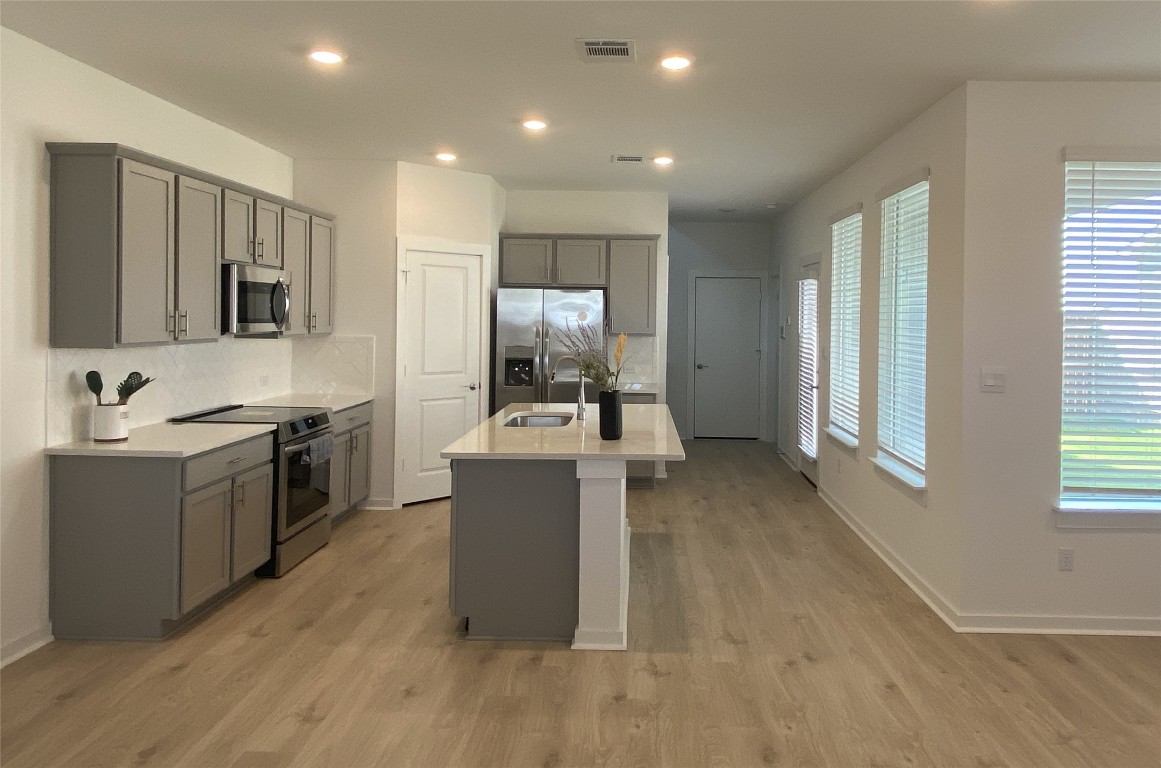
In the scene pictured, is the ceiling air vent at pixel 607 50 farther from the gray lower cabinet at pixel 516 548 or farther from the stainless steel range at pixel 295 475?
the stainless steel range at pixel 295 475

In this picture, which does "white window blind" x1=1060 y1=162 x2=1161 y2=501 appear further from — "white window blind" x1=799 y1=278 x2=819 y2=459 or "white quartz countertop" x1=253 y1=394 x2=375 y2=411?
"white quartz countertop" x1=253 y1=394 x2=375 y2=411

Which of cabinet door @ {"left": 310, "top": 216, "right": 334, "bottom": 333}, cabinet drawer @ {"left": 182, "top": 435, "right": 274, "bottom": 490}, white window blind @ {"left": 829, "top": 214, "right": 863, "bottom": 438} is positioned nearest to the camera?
cabinet drawer @ {"left": 182, "top": 435, "right": 274, "bottom": 490}

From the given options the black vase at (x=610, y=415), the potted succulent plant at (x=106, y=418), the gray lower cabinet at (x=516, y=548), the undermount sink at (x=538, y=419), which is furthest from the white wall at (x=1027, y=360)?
the potted succulent plant at (x=106, y=418)

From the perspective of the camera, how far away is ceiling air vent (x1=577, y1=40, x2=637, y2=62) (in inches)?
142

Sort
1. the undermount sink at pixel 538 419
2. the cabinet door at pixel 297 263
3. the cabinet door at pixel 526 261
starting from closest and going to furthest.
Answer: the undermount sink at pixel 538 419
the cabinet door at pixel 297 263
the cabinet door at pixel 526 261

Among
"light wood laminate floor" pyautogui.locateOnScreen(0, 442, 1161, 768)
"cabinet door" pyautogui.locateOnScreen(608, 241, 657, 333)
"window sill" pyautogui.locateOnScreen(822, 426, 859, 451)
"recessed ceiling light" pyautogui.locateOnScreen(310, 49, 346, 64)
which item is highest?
"recessed ceiling light" pyautogui.locateOnScreen(310, 49, 346, 64)

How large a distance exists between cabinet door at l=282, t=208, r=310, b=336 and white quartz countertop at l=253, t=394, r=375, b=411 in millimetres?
476

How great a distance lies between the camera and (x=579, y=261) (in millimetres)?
7672

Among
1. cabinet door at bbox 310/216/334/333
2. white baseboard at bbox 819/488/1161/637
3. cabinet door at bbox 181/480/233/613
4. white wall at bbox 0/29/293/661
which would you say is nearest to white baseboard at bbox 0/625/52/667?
white wall at bbox 0/29/293/661

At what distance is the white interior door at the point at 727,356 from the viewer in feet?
34.3

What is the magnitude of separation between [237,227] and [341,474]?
1819mm

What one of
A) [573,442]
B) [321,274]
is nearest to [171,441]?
[573,442]

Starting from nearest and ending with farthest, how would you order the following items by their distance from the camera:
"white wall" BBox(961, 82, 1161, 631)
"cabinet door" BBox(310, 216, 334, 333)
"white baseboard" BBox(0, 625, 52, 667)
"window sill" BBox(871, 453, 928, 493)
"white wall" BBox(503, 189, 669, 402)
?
"white baseboard" BBox(0, 625, 52, 667) < "white wall" BBox(961, 82, 1161, 631) < "window sill" BBox(871, 453, 928, 493) < "cabinet door" BBox(310, 216, 334, 333) < "white wall" BBox(503, 189, 669, 402)

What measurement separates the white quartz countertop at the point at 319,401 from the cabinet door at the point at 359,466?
0.21 metres
